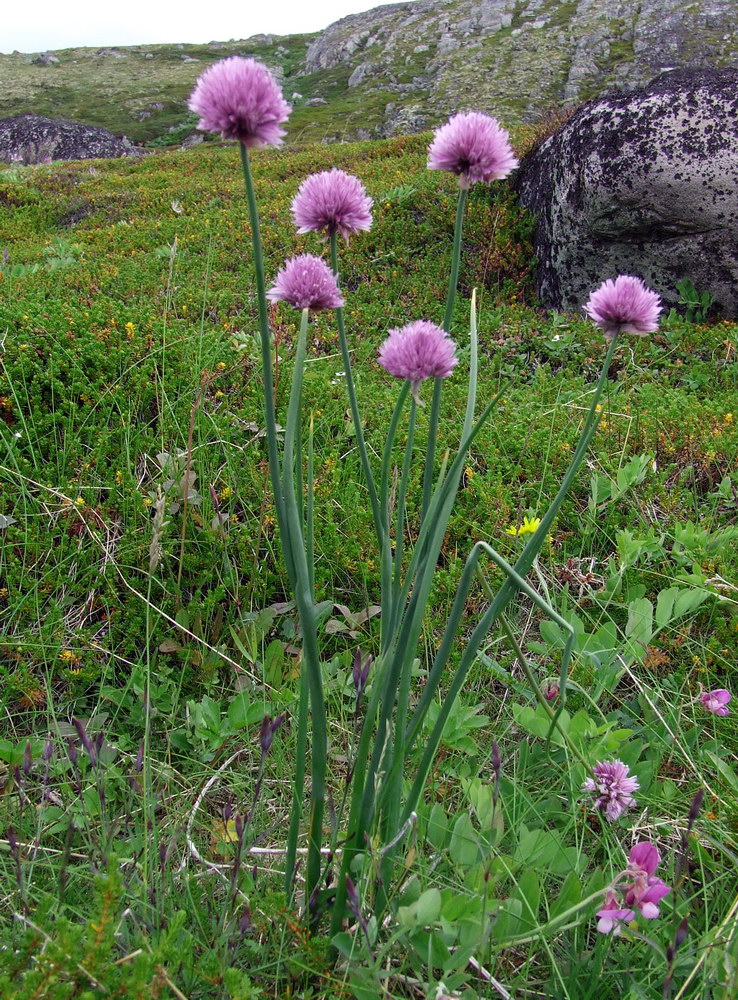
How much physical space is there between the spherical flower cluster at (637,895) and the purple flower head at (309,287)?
1.18 m

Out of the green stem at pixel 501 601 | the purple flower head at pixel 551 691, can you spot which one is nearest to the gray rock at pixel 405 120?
the purple flower head at pixel 551 691

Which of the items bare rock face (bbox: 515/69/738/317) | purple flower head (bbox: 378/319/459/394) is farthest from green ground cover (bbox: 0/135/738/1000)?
bare rock face (bbox: 515/69/738/317)

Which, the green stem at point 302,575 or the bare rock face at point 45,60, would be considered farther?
the bare rock face at point 45,60

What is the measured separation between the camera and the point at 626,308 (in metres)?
1.28

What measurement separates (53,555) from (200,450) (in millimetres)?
760

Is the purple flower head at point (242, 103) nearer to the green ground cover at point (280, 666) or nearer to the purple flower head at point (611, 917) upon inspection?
the green ground cover at point (280, 666)

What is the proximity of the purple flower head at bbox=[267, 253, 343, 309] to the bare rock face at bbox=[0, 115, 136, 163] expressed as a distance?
1187 inches

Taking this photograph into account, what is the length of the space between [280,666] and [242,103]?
186 centimetres

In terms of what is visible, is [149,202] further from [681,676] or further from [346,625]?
[681,676]

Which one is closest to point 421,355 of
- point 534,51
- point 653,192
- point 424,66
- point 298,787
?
point 298,787

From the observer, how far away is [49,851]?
1.75 meters

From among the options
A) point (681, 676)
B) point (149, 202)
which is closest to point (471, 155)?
point (681, 676)

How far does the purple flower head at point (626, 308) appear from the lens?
1.27m

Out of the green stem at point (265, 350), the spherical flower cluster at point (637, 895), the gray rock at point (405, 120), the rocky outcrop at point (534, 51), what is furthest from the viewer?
the rocky outcrop at point (534, 51)
